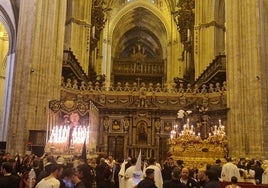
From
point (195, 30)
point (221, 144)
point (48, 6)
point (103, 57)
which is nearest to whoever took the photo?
point (221, 144)

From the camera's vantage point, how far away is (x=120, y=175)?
8852 mm

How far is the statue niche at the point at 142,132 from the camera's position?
19844mm

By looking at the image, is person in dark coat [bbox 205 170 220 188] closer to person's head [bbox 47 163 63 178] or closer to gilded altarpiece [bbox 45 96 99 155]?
person's head [bbox 47 163 63 178]

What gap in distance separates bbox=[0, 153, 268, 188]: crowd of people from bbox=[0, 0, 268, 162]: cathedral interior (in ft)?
12.9

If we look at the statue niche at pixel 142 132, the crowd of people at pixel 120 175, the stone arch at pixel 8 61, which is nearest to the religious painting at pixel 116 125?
the statue niche at pixel 142 132

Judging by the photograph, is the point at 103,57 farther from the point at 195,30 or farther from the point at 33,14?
the point at 33,14

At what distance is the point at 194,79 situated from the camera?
27.6 metres

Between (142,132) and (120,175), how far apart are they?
438 inches

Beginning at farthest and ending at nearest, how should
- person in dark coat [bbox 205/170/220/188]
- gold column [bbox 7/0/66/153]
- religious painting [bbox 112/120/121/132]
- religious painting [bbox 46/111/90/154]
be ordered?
1. religious painting [bbox 112/120/121/132]
2. gold column [bbox 7/0/66/153]
3. religious painting [bbox 46/111/90/154]
4. person in dark coat [bbox 205/170/220/188]

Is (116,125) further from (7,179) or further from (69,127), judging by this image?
(7,179)

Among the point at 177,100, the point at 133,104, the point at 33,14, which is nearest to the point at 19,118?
the point at 33,14

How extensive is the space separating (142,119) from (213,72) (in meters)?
4.85

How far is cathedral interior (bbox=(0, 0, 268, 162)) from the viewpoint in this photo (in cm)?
1486

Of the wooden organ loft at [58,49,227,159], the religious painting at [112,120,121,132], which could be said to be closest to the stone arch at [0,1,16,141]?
the wooden organ loft at [58,49,227,159]
